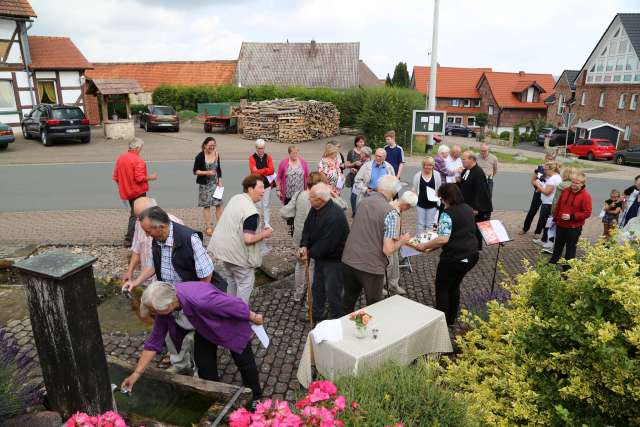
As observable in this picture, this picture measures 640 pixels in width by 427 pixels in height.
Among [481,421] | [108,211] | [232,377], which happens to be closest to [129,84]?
[108,211]

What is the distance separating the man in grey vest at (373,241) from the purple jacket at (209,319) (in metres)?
1.43

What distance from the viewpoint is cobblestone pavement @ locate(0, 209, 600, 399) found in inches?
190

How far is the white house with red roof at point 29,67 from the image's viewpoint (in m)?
23.4

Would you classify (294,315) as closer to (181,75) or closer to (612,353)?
(612,353)

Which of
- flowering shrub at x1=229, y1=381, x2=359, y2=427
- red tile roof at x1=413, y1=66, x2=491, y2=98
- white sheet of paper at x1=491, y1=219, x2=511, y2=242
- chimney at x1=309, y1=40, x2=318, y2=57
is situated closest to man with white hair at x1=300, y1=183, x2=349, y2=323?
white sheet of paper at x1=491, y1=219, x2=511, y2=242

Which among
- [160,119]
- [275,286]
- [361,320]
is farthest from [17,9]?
[361,320]

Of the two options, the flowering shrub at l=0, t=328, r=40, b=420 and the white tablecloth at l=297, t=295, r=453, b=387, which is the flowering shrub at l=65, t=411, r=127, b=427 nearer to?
the flowering shrub at l=0, t=328, r=40, b=420

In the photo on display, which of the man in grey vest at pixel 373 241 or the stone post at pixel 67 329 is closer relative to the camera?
the stone post at pixel 67 329

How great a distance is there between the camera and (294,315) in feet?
19.3

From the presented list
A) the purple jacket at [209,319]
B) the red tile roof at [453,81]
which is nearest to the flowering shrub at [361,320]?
the purple jacket at [209,319]

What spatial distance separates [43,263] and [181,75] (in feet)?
149

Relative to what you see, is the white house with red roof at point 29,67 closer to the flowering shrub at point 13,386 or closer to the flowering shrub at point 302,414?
the flowering shrub at point 13,386

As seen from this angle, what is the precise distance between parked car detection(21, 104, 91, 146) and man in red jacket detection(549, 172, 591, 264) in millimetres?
20321

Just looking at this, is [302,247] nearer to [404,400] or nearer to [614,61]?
[404,400]
